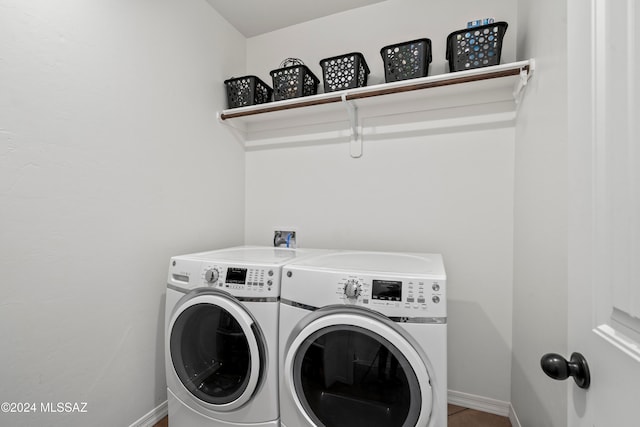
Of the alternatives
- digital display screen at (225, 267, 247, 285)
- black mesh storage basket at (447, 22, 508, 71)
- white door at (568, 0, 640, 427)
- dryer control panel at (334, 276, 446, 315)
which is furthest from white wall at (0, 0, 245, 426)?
white door at (568, 0, 640, 427)

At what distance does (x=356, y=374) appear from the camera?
41.5 inches

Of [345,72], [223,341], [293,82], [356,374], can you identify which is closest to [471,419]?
[356,374]

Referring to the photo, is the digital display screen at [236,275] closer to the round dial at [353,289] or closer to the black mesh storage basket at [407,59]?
the round dial at [353,289]

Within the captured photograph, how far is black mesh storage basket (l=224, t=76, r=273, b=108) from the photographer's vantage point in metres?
1.92

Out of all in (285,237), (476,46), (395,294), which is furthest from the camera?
(285,237)

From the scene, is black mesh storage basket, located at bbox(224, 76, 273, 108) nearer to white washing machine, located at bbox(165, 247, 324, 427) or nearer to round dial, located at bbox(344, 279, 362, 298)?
white washing machine, located at bbox(165, 247, 324, 427)

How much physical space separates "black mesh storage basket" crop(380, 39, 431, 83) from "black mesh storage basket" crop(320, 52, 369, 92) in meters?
0.16

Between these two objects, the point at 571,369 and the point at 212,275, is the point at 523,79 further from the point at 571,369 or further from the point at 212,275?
the point at 212,275

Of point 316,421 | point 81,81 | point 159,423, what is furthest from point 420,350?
point 81,81

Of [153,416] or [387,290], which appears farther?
[153,416]

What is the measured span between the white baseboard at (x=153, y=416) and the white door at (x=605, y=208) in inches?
71.3

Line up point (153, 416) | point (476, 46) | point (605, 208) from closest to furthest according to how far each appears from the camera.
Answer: point (605, 208) → point (476, 46) → point (153, 416)

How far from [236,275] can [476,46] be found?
1.63 meters

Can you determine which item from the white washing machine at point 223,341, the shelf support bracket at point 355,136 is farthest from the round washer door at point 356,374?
the shelf support bracket at point 355,136
